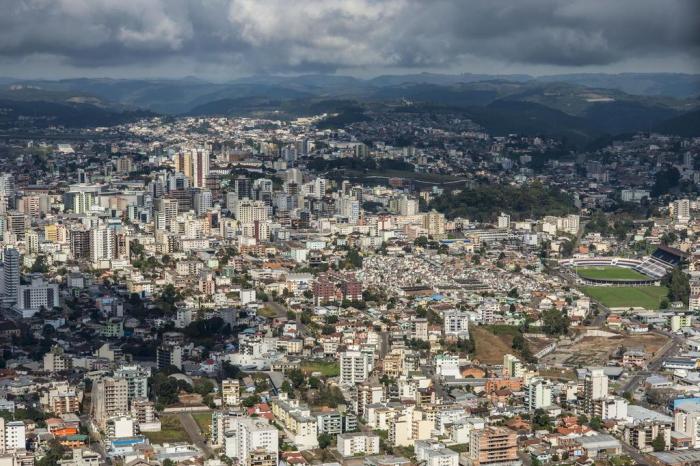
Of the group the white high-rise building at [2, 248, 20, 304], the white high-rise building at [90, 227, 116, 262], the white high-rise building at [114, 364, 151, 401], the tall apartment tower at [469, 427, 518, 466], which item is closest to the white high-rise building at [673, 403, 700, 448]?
the tall apartment tower at [469, 427, 518, 466]

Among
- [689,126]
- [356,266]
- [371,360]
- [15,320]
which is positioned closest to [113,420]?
[371,360]

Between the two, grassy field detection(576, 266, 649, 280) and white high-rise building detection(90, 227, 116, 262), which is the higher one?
white high-rise building detection(90, 227, 116, 262)

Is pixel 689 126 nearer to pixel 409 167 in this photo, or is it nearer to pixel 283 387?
pixel 409 167

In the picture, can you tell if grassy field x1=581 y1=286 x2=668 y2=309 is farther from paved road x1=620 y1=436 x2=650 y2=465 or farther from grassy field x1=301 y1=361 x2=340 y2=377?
paved road x1=620 y1=436 x2=650 y2=465

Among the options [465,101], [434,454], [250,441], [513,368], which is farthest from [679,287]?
[465,101]

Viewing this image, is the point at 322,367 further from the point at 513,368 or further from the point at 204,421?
the point at 204,421

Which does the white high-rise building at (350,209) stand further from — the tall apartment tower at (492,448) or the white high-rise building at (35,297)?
the tall apartment tower at (492,448)

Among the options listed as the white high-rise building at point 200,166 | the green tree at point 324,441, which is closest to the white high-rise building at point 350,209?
the white high-rise building at point 200,166
